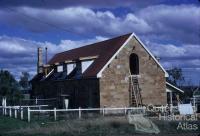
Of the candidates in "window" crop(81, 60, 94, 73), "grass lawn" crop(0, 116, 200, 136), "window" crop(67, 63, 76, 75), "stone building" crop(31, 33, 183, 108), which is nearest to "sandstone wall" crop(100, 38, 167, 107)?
"stone building" crop(31, 33, 183, 108)

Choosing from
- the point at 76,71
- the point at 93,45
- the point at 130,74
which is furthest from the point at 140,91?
the point at 93,45

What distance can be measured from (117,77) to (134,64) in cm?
363

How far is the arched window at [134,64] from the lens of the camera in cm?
4093

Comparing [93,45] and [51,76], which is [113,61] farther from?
[51,76]

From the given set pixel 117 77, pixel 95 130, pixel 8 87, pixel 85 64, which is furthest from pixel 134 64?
pixel 95 130

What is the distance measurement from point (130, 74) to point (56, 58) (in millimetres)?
20868

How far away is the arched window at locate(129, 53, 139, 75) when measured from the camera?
40.9 m

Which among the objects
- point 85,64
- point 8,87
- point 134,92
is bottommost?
point 134,92

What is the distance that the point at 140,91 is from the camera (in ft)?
133

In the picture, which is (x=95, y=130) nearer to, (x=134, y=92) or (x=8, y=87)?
(x=134, y=92)

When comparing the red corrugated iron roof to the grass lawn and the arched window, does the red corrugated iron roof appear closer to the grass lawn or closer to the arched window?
the arched window

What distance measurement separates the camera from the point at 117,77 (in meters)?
39.3

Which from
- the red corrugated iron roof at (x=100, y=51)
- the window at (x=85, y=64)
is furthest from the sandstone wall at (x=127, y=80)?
the window at (x=85, y=64)

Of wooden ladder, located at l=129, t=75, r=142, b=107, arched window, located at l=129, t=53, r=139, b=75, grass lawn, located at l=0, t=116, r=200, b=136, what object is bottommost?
grass lawn, located at l=0, t=116, r=200, b=136
